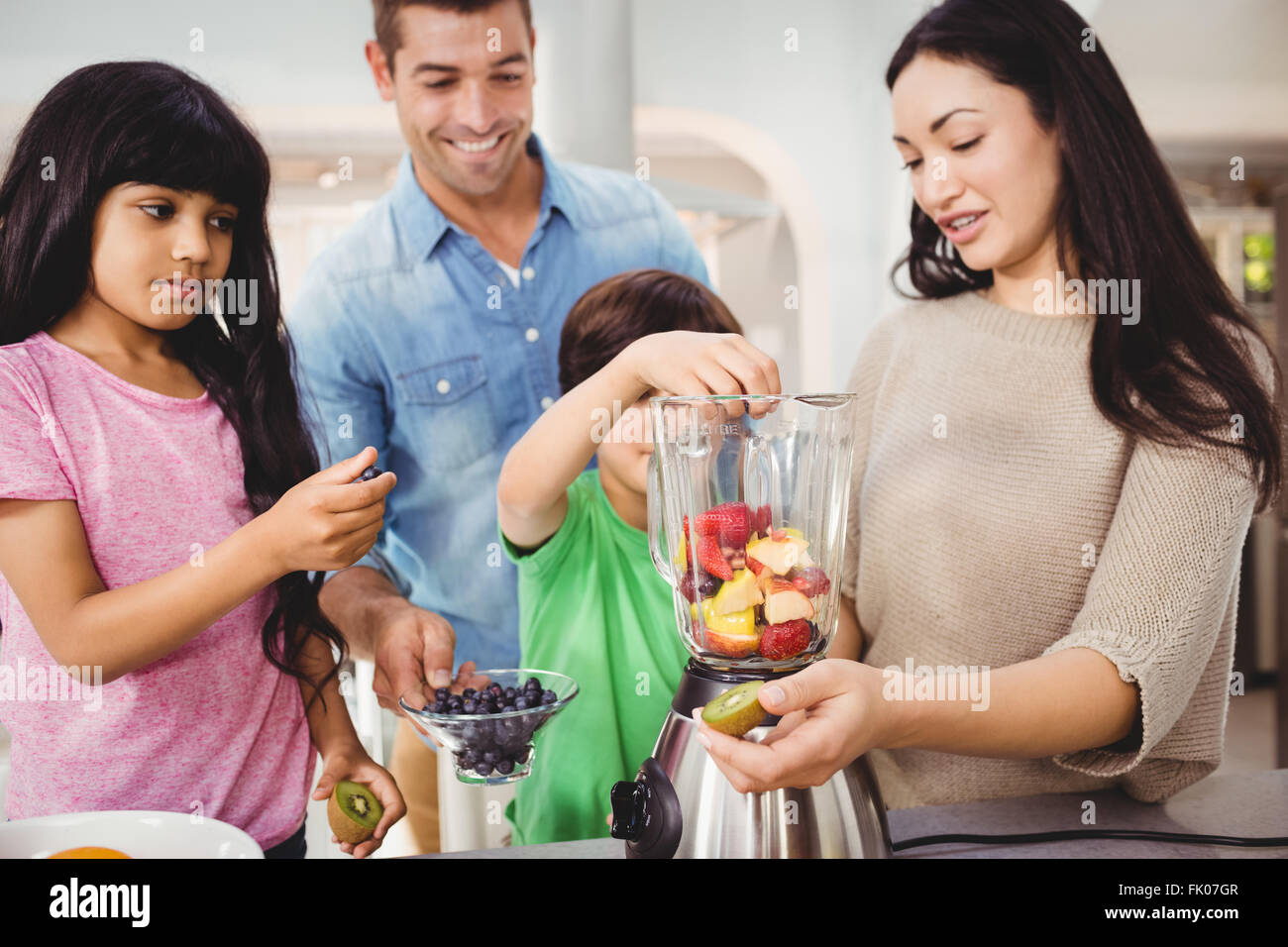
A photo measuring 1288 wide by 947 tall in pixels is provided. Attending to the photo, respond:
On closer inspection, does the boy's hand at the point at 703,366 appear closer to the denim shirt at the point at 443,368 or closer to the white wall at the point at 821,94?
the denim shirt at the point at 443,368

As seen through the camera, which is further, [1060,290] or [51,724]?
[1060,290]

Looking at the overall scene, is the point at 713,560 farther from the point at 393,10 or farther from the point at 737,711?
the point at 393,10

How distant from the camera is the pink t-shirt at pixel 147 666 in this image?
783mm

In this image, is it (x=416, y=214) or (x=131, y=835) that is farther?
(x=416, y=214)

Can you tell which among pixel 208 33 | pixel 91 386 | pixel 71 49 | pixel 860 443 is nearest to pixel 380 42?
pixel 208 33

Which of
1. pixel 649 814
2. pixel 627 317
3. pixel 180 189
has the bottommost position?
pixel 649 814

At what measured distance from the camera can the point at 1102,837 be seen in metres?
0.89

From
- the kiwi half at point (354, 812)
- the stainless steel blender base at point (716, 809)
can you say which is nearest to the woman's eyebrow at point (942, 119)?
the stainless steel blender base at point (716, 809)

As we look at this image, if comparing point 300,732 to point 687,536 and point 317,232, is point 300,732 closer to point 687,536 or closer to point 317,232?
point 687,536

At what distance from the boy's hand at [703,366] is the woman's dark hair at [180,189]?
1.05ft

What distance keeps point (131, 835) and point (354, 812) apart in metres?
0.19

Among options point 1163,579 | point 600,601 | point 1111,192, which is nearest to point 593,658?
point 600,601

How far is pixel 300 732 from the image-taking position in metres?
0.93

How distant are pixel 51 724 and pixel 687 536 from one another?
526 mm
